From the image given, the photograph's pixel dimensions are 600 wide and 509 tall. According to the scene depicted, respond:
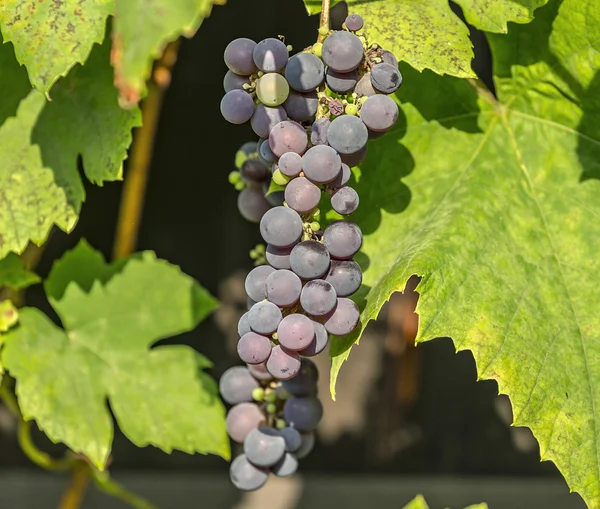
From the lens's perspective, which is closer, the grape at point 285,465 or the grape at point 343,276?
the grape at point 343,276

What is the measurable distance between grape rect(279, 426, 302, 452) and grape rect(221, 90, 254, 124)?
1.23ft

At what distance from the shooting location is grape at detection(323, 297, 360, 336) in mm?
658

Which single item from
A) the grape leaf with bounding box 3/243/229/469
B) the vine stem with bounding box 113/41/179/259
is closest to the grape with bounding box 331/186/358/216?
the grape leaf with bounding box 3/243/229/469

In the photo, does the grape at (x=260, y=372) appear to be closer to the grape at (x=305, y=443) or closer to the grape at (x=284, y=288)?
the grape at (x=305, y=443)

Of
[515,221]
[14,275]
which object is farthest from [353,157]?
[14,275]

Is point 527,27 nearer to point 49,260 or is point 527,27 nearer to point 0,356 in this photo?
point 0,356

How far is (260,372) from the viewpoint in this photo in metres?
0.84

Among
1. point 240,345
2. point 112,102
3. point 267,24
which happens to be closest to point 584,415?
point 240,345

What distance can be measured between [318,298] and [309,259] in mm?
34

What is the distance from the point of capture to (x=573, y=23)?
79 cm

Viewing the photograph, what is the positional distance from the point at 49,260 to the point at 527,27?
1127 millimetres

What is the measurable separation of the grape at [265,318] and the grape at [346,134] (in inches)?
5.9

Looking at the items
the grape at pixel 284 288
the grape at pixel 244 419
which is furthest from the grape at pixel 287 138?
the grape at pixel 244 419

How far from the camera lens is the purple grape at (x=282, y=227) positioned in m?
0.64
